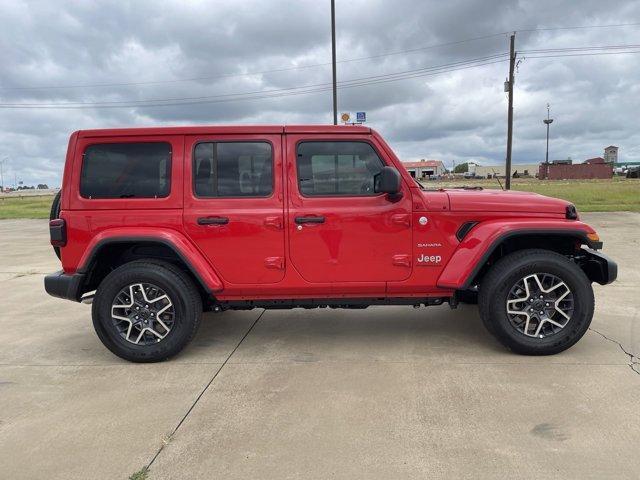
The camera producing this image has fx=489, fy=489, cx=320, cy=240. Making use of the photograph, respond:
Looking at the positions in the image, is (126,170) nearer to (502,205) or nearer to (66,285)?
(66,285)

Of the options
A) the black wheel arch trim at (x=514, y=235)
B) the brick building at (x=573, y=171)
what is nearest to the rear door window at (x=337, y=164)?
the black wheel arch trim at (x=514, y=235)

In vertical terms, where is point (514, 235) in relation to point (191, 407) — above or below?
above

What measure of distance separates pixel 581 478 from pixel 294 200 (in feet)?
8.66

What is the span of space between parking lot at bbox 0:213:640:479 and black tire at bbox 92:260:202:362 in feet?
0.46

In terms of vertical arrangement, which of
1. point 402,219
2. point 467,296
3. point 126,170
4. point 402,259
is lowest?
point 467,296

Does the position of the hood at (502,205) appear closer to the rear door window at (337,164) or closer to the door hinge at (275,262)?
the rear door window at (337,164)

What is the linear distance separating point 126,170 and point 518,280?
10.9 ft

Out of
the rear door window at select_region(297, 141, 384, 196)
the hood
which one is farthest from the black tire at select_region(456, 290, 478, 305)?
the rear door window at select_region(297, 141, 384, 196)

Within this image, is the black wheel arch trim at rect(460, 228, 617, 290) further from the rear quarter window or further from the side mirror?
the rear quarter window

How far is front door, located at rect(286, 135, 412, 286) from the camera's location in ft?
13.0

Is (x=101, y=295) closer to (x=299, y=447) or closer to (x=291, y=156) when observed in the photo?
(x=291, y=156)

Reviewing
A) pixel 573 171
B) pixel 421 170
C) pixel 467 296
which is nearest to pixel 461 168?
pixel 573 171

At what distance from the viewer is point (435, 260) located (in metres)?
4.00

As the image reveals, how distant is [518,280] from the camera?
3928 mm
